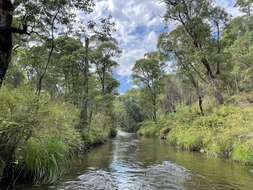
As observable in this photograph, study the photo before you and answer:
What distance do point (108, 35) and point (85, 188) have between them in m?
6.53

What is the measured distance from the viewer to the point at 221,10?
1079 inches

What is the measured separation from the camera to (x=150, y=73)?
4738 cm

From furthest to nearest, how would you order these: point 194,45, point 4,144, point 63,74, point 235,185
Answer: point 63,74 < point 194,45 < point 235,185 < point 4,144

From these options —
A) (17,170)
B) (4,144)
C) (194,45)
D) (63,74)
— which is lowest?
(17,170)

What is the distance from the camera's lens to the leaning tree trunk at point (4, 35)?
7.22 metres

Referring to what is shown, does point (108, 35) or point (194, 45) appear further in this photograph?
point (194, 45)

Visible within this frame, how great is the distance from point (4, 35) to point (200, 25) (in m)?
22.1

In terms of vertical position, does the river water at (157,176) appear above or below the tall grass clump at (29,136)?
below

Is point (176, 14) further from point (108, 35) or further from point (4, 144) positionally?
point (4, 144)

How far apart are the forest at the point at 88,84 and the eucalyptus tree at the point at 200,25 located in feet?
0.30

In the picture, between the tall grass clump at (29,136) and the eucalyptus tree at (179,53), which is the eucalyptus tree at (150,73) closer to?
the eucalyptus tree at (179,53)

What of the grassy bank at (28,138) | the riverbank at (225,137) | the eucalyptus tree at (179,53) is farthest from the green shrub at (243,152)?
the eucalyptus tree at (179,53)

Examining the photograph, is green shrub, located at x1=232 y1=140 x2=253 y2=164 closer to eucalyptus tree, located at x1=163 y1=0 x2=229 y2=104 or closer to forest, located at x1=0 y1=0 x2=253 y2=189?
forest, located at x1=0 y1=0 x2=253 y2=189

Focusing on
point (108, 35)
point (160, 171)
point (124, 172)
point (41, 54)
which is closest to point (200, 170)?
point (160, 171)
